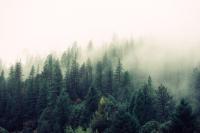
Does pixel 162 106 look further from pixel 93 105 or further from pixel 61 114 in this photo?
pixel 61 114

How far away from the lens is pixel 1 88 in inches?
3652

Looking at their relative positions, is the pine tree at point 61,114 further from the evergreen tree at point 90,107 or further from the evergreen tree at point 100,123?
the evergreen tree at point 100,123

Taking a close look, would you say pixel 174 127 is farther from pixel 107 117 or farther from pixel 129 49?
pixel 129 49

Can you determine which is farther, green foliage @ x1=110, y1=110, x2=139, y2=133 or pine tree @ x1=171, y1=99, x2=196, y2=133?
green foliage @ x1=110, y1=110, x2=139, y2=133

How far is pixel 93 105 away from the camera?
63375mm

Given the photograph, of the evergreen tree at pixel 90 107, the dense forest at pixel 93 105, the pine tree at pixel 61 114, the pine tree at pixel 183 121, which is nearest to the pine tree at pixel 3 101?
the dense forest at pixel 93 105

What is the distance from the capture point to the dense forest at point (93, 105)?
42.5 m

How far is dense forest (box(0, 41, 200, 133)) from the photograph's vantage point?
42.5m

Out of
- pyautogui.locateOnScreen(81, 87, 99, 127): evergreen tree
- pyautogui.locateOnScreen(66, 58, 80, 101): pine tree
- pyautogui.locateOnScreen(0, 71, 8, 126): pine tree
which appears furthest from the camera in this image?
pyautogui.locateOnScreen(66, 58, 80, 101): pine tree

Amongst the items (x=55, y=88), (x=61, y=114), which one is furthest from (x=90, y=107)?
(x=55, y=88)

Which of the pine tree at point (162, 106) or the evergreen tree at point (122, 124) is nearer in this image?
the evergreen tree at point (122, 124)

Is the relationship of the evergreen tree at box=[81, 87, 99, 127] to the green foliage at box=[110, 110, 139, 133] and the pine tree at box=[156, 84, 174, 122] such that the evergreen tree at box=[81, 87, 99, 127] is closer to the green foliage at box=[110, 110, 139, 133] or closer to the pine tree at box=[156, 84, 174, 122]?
the pine tree at box=[156, 84, 174, 122]

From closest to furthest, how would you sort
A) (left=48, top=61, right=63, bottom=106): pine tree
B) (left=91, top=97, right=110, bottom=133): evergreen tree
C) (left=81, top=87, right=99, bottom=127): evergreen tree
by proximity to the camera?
(left=91, top=97, right=110, bottom=133): evergreen tree → (left=81, top=87, right=99, bottom=127): evergreen tree → (left=48, top=61, right=63, bottom=106): pine tree

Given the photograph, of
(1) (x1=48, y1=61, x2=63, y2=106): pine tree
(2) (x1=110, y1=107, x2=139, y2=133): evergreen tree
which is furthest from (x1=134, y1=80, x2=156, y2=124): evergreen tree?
(1) (x1=48, y1=61, x2=63, y2=106): pine tree
